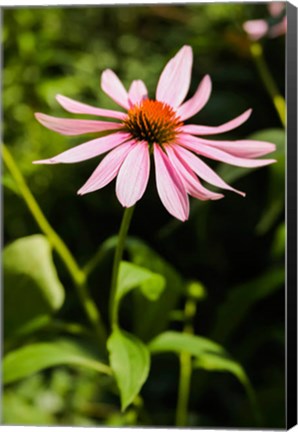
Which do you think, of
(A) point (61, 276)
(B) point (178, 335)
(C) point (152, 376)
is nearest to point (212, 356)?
(B) point (178, 335)

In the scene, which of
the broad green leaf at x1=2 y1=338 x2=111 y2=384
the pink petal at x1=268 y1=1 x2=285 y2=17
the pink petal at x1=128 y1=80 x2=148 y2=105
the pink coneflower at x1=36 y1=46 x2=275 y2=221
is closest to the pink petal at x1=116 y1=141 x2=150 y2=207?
the pink coneflower at x1=36 y1=46 x2=275 y2=221

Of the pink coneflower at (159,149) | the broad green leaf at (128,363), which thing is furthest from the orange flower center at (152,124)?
the broad green leaf at (128,363)

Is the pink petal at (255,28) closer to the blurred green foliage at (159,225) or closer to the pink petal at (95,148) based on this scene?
the blurred green foliage at (159,225)

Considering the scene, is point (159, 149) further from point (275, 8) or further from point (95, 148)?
point (275, 8)

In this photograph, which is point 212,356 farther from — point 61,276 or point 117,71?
point 117,71

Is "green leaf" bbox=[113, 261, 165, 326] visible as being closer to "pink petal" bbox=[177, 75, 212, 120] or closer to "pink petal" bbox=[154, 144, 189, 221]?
"pink petal" bbox=[154, 144, 189, 221]

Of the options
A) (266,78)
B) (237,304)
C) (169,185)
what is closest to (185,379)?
(237,304)

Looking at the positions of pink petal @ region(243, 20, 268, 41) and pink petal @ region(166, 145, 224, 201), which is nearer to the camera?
pink petal @ region(166, 145, 224, 201)

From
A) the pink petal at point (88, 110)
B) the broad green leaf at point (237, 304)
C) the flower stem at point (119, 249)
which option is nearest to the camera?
the flower stem at point (119, 249)
